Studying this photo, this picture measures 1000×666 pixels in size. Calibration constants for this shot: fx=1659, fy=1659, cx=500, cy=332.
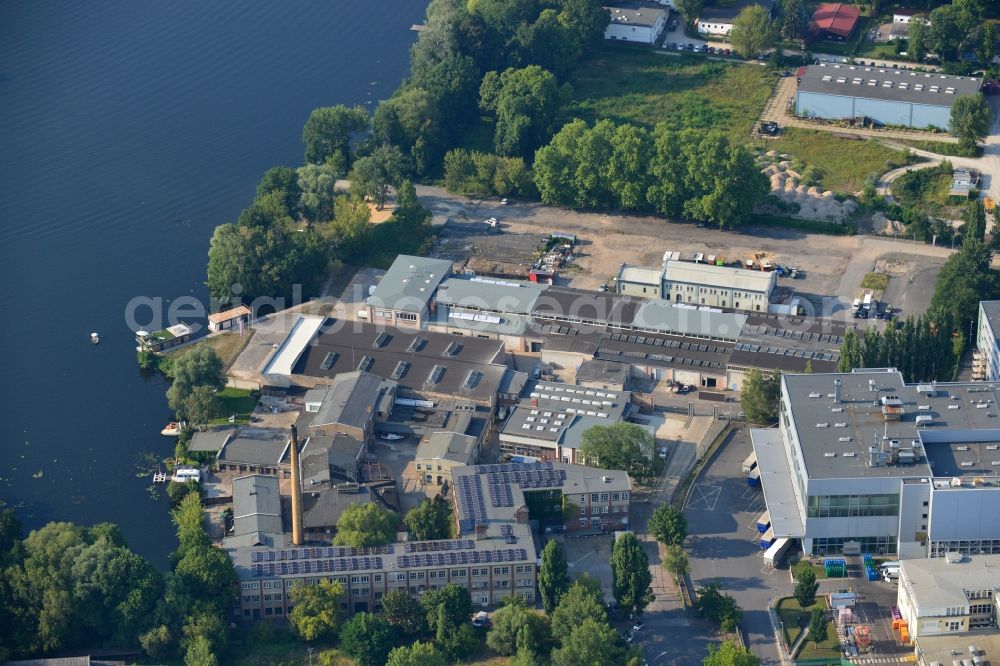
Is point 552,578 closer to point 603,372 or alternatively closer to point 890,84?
point 603,372

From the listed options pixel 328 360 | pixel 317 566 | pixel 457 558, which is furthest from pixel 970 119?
pixel 317 566

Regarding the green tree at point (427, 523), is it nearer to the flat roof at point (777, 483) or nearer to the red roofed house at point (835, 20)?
the flat roof at point (777, 483)

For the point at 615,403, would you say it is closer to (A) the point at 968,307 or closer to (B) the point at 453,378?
(B) the point at 453,378

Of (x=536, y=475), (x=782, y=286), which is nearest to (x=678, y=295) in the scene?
(x=782, y=286)

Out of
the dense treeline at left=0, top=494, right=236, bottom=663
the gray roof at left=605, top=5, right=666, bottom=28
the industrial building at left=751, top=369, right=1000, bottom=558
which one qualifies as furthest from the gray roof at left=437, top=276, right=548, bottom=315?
the gray roof at left=605, top=5, right=666, bottom=28

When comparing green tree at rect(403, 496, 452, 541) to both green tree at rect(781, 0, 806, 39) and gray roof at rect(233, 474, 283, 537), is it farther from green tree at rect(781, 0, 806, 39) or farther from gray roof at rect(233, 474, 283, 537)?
green tree at rect(781, 0, 806, 39)

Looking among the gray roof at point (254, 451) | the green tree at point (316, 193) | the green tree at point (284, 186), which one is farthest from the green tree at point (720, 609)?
the green tree at point (284, 186)
